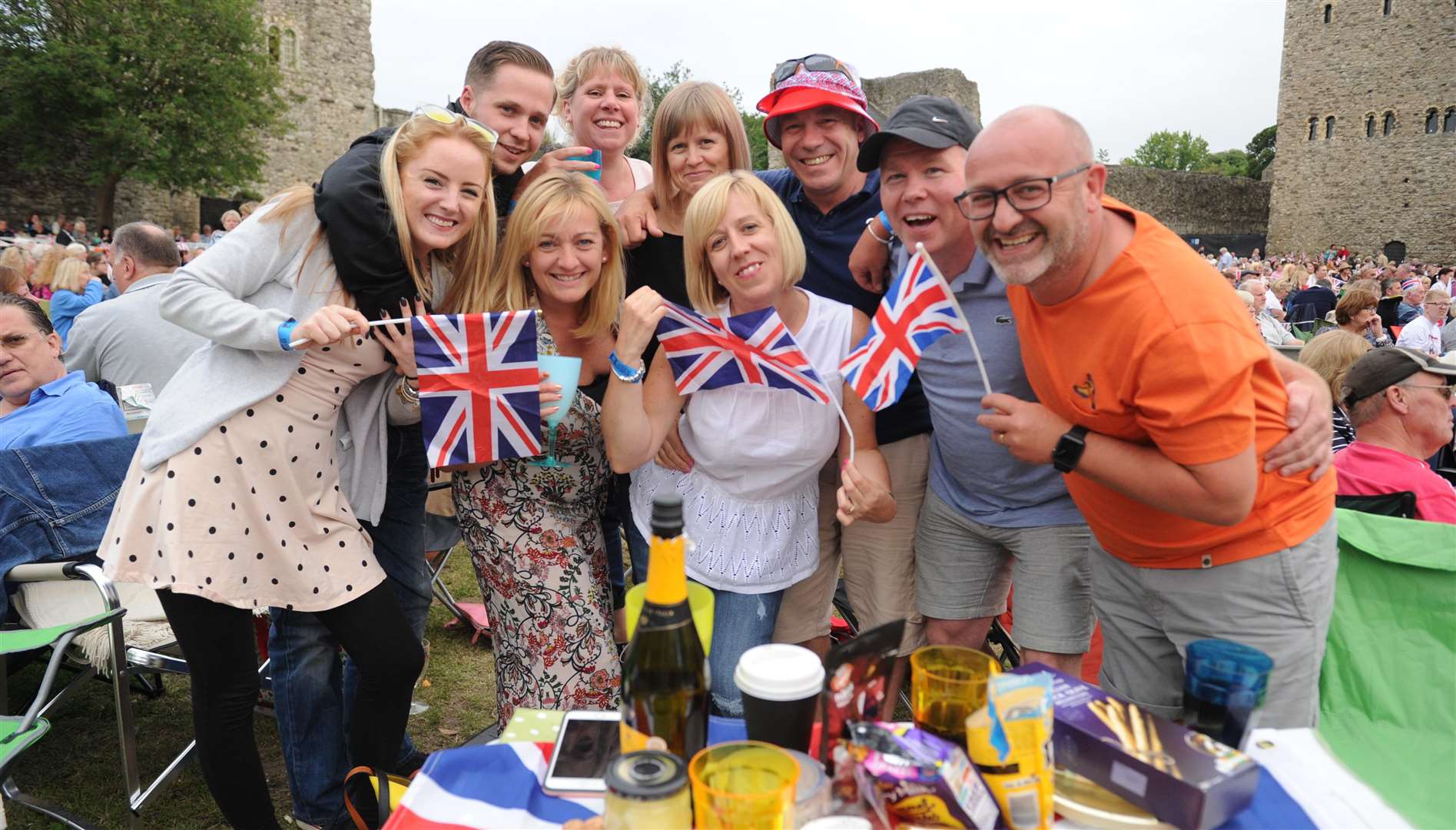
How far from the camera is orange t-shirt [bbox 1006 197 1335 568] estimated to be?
5.41 feet

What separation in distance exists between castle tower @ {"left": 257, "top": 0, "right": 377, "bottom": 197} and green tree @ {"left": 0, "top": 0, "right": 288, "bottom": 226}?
9.37ft

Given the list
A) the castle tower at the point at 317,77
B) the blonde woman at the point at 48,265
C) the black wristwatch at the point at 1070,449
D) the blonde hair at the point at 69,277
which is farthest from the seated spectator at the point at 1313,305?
the castle tower at the point at 317,77

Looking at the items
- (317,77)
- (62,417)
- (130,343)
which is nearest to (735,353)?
(62,417)

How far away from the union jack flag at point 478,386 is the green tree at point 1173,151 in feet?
275

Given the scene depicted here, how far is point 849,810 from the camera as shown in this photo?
4.35 ft

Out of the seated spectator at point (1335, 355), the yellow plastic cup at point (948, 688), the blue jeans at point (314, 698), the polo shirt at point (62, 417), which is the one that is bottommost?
the blue jeans at point (314, 698)

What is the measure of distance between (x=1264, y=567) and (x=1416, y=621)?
77 centimetres

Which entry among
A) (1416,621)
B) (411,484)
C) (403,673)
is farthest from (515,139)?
(1416,621)

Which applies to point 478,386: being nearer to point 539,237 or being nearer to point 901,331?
point 539,237

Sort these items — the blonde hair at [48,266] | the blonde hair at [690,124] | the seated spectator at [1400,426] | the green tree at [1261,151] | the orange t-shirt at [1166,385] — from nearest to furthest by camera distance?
1. the orange t-shirt at [1166,385]
2. the blonde hair at [690,124]
3. the seated spectator at [1400,426]
4. the blonde hair at [48,266]
5. the green tree at [1261,151]

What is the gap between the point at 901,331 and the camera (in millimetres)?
2191

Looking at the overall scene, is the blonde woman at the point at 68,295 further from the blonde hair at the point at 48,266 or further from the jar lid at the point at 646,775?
the jar lid at the point at 646,775

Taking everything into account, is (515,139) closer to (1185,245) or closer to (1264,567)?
(1185,245)

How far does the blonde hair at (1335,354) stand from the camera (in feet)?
13.4
